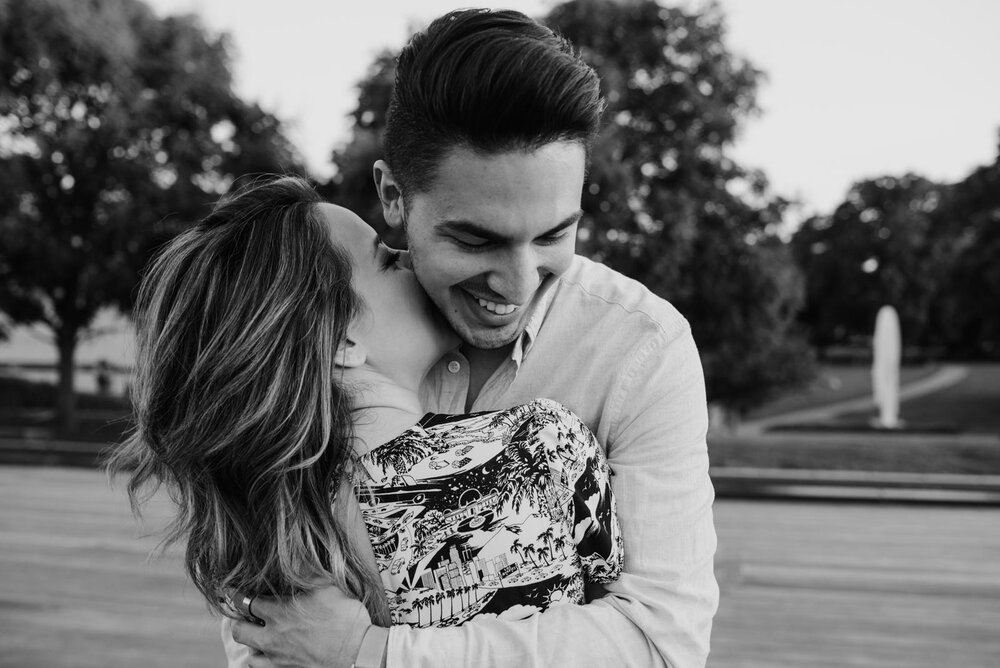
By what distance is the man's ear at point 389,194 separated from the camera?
4.99ft

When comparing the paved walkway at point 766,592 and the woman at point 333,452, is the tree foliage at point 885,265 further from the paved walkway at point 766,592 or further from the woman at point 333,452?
the woman at point 333,452

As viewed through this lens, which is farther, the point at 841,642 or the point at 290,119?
the point at 290,119

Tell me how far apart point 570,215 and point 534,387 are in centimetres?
30

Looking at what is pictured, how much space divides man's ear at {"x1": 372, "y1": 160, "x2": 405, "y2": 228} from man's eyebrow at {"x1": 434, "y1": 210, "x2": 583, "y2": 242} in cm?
15

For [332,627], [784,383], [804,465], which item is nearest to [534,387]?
[332,627]

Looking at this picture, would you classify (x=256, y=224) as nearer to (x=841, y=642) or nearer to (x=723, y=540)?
(x=841, y=642)

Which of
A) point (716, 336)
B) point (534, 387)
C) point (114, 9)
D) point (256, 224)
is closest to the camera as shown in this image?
point (256, 224)

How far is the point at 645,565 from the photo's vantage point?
4.29ft

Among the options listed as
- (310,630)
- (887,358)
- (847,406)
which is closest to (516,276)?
(310,630)

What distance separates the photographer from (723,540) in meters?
6.46

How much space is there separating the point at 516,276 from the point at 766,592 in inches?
166

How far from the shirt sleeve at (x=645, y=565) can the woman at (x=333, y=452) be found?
37 millimetres

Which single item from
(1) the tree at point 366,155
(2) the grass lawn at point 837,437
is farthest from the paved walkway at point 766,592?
(1) the tree at point 366,155

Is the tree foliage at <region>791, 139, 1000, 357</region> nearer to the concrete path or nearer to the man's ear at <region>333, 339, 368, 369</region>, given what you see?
the concrete path
